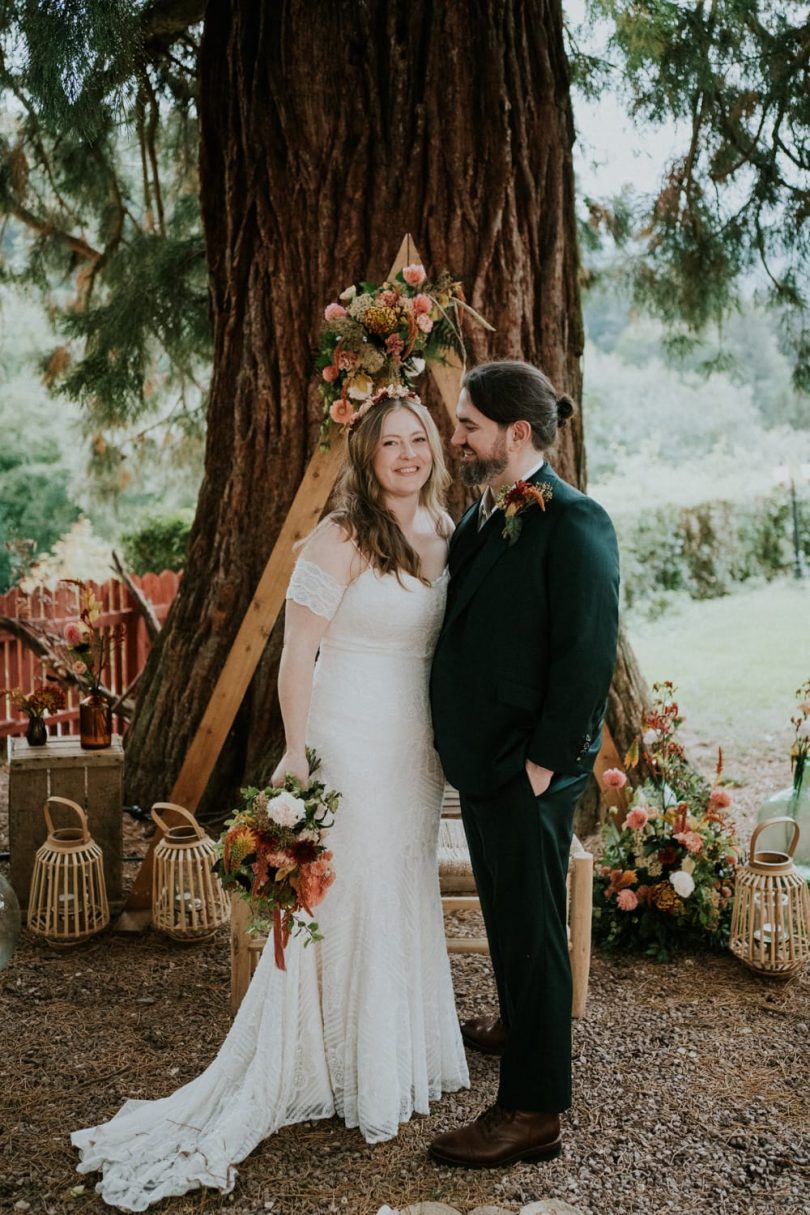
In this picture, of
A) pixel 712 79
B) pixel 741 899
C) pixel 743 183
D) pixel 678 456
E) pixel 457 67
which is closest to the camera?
pixel 741 899

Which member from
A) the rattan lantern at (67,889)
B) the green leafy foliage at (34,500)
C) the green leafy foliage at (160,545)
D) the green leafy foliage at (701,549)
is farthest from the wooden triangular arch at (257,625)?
the green leafy foliage at (701,549)

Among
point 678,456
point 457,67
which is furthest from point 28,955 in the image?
point 678,456

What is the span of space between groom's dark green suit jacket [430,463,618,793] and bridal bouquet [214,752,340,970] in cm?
37

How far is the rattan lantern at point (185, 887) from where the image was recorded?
384 cm

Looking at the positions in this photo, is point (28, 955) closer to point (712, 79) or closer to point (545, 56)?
point (545, 56)

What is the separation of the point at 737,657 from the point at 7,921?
810 cm

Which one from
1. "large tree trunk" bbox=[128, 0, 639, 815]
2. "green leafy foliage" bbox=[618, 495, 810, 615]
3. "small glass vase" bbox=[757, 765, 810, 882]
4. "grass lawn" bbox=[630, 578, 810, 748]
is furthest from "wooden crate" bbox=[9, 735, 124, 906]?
"green leafy foliage" bbox=[618, 495, 810, 615]

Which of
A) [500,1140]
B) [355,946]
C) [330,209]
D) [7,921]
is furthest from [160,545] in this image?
[500,1140]

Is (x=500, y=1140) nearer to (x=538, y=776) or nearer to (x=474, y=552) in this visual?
(x=538, y=776)

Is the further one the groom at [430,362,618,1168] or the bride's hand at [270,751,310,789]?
the bride's hand at [270,751,310,789]

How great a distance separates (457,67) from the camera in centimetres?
431

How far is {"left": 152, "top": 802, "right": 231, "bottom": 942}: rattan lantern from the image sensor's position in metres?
3.84

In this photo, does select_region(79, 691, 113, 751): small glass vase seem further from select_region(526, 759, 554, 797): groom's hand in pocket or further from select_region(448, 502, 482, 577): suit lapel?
select_region(526, 759, 554, 797): groom's hand in pocket

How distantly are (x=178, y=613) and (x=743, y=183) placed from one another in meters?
3.81
